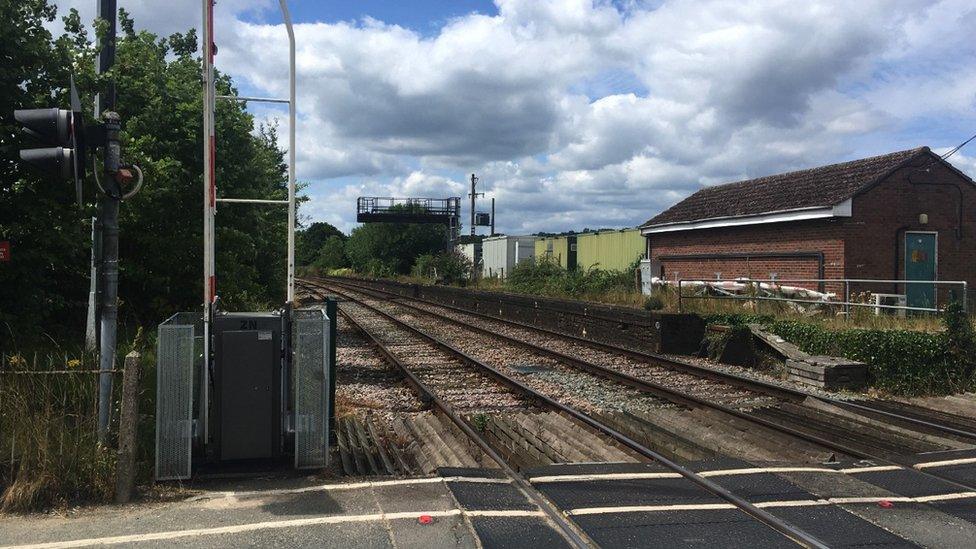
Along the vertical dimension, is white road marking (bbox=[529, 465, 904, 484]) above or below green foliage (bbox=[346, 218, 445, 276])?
below

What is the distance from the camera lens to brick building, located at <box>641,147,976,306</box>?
18.5m

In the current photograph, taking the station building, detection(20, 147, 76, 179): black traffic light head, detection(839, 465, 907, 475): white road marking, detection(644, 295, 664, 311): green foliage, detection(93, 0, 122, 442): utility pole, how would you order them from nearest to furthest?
1. detection(20, 147, 76, 179): black traffic light head
2. detection(93, 0, 122, 442): utility pole
3. detection(839, 465, 907, 475): white road marking
4. detection(644, 295, 664, 311): green foliage
5. the station building

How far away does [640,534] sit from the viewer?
4609 mm

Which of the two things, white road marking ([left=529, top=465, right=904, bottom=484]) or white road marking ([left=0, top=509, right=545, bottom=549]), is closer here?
white road marking ([left=0, top=509, right=545, bottom=549])

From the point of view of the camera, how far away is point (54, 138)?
196 inches

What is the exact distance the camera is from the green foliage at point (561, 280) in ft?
84.1

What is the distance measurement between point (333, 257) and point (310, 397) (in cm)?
8754

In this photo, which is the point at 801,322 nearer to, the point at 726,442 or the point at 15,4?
the point at 726,442

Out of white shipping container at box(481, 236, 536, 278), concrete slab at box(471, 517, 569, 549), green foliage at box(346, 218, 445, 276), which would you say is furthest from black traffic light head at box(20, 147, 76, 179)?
green foliage at box(346, 218, 445, 276)

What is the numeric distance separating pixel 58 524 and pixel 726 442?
19.4 ft

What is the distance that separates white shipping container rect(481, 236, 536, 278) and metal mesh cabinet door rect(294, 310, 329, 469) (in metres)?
33.7

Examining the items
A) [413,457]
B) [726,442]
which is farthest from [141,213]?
[726,442]

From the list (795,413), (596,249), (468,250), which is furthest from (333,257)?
(795,413)

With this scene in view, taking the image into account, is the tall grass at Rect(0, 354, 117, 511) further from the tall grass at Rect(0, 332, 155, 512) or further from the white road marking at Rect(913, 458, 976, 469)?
the white road marking at Rect(913, 458, 976, 469)
